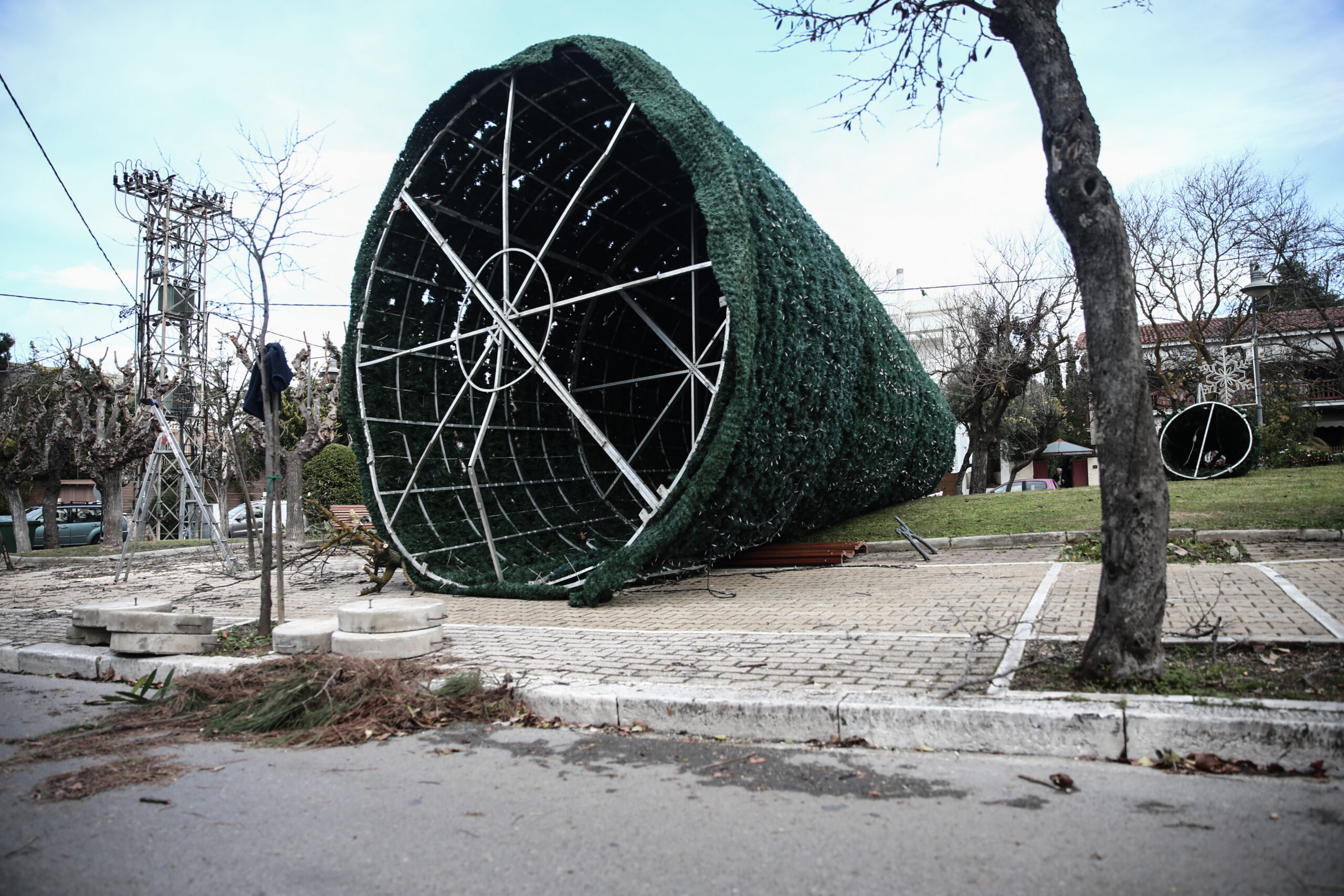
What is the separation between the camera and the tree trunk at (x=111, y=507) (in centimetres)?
2212

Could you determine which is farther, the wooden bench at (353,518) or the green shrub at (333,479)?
the green shrub at (333,479)

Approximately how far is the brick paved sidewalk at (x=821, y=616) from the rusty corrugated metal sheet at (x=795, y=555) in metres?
0.32

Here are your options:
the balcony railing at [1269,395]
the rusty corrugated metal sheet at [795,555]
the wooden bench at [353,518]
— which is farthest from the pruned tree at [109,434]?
the balcony railing at [1269,395]

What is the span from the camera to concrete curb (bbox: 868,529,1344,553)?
9.42 m

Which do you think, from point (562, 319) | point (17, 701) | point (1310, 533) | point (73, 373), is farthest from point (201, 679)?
point (73, 373)

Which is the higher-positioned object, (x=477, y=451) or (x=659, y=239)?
(x=659, y=239)

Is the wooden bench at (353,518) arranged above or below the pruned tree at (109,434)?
below

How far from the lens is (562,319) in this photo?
13.8 metres

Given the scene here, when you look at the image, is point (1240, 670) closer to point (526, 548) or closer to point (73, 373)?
point (526, 548)

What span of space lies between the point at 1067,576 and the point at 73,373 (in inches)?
955

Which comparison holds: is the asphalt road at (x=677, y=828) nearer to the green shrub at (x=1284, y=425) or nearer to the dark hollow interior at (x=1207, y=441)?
the dark hollow interior at (x=1207, y=441)

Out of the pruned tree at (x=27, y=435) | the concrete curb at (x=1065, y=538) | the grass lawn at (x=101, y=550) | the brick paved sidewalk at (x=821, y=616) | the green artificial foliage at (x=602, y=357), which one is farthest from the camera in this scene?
the pruned tree at (x=27, y=435)

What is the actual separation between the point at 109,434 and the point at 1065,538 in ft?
74.9

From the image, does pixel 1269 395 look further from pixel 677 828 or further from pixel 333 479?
pixel 333 479
